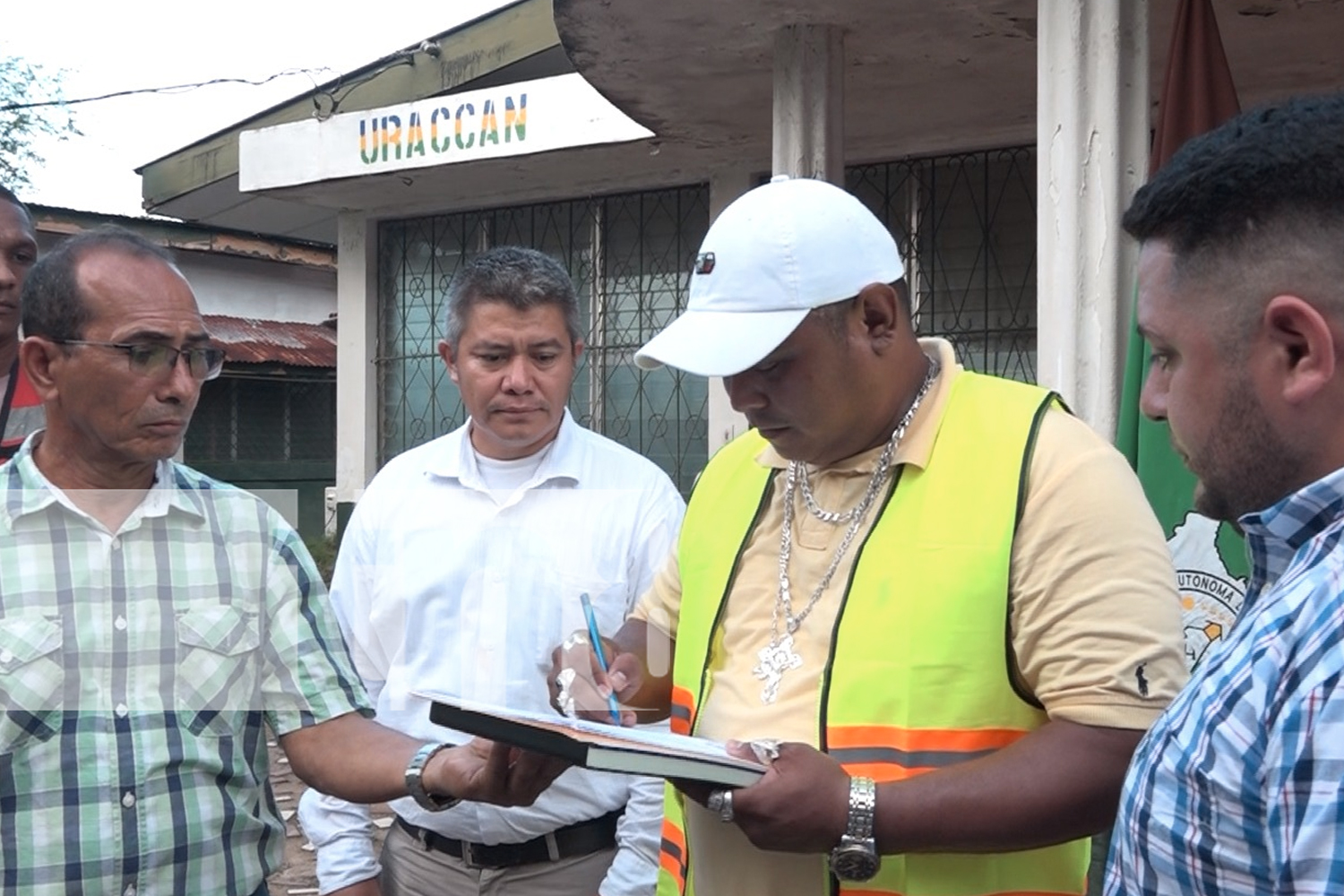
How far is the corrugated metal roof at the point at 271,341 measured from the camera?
1301cm

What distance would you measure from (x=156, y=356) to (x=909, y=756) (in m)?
1.28

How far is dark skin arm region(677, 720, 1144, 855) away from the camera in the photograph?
5.36 feet

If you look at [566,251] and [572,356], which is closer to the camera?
[572,356]

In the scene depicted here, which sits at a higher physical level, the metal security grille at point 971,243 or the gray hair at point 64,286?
the metal security grille at point 971,243

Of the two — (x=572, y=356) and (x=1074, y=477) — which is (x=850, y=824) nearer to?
(x=1074, y=477)

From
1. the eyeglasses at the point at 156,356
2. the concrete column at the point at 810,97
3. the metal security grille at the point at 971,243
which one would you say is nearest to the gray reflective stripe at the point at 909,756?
the eyeglasses at the point at 156,356

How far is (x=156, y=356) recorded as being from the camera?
6.68 feet

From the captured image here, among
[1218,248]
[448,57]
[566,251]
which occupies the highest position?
[448,57]

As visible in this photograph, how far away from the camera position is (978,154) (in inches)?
244

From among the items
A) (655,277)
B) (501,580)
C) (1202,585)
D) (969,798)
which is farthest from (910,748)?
(655,277)

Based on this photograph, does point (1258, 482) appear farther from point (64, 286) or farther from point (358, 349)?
point (358, 349)

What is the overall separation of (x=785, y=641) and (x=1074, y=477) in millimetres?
475

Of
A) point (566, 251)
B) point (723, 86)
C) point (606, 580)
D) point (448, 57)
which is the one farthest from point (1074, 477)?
point (448, 57)

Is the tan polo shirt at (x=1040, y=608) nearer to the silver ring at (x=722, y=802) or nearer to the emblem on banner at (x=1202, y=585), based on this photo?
the silver ring at (x=722, y=802)
